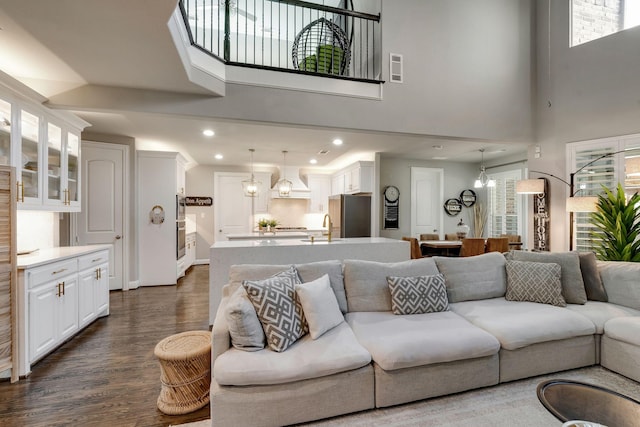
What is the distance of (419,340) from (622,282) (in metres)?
2.29

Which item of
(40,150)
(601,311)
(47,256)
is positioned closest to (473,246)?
(601,311)

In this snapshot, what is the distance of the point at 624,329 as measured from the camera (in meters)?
2.24

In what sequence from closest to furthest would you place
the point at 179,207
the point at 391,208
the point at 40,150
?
the point at 40,150
the point at 179,207
the point at 391,208

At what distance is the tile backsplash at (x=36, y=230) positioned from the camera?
3180 millimetres

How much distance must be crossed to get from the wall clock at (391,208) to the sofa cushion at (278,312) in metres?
4.82

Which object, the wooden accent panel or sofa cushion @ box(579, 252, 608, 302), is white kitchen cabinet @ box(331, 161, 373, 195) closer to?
sofa cushion @ box(579, 252, 608, 302)

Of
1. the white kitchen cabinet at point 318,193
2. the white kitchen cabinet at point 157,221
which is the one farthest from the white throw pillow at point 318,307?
the white kitchen cabinet at point 318,193

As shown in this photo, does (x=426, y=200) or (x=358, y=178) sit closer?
(x=358, y=178)

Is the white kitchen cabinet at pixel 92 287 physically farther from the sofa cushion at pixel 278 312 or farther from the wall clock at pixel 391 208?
the wall clock at pixel 391 208

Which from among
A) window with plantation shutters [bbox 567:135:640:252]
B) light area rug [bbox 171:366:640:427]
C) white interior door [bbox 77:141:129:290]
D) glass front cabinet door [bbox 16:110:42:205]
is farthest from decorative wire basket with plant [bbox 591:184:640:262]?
white interior door [bbox 77:141:129:290]

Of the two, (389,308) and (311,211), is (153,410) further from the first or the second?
(311,211)

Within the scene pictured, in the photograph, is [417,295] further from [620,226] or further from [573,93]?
[573,93]

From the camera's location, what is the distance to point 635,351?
2174 mm

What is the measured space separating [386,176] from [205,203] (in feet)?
15.1
